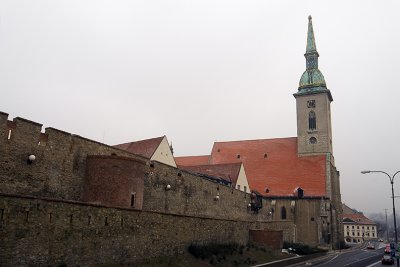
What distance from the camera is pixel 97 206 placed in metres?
17.0

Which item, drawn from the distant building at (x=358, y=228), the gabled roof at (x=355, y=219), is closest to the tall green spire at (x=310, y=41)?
the distant building at (x=358, y=228)

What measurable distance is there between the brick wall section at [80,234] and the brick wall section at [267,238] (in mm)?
12271

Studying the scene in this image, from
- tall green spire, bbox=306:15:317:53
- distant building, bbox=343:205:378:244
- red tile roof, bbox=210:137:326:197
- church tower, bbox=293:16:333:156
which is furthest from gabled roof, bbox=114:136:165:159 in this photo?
distant building, bbox=343:205:378:244

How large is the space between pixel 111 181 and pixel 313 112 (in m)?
44.7

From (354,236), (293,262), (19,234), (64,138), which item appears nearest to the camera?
(19,234)

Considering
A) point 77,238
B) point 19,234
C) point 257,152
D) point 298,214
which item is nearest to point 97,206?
point 77,238

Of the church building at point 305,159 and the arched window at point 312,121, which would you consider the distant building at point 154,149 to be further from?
the arched window at point 312,121

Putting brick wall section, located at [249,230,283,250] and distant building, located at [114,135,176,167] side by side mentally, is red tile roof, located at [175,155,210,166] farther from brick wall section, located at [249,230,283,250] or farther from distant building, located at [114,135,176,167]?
brick wall section, located at [249,230,283,250]

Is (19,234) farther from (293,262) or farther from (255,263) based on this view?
(293,262)

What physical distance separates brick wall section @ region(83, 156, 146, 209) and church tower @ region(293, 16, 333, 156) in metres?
41.9

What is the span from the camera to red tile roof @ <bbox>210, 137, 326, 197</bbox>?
56.6m

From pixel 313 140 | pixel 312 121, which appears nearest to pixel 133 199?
pixel 313 140

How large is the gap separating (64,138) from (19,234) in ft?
29.8

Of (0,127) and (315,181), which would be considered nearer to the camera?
(0,127)
